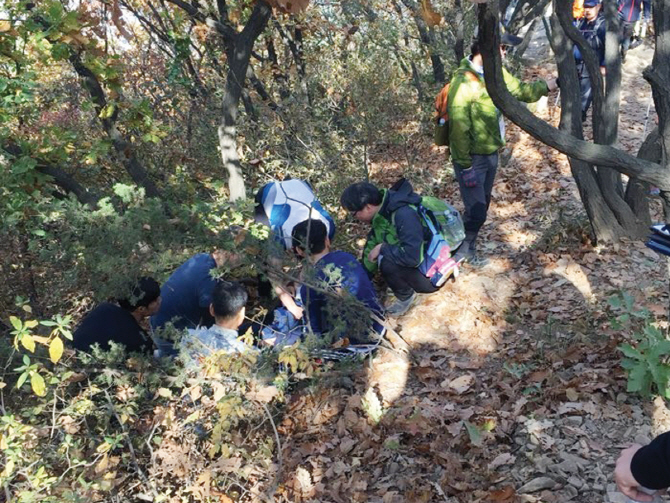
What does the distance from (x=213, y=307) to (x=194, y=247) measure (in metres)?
0.49

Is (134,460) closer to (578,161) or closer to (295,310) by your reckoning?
(295,310)

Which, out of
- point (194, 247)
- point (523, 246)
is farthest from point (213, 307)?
point (523, 246)

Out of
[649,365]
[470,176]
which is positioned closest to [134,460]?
[649,365]

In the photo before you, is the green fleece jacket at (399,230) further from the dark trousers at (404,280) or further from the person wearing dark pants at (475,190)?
the person wearing dark pants at (475,190)

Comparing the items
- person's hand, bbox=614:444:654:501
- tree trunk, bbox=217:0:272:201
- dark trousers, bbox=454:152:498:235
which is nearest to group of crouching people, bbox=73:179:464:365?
dark trousers, bbox=454:152:498:235

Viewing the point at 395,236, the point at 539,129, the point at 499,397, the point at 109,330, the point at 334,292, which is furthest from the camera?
the point at 395,236

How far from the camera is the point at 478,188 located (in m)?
5.79

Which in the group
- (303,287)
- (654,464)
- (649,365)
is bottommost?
(649,365)

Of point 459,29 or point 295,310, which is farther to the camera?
point 459,29

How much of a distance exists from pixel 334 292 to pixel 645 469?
271cm

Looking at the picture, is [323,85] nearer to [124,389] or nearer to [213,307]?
[213,307]

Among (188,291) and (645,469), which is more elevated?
(645,469)

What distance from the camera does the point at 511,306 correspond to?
17.9 ft

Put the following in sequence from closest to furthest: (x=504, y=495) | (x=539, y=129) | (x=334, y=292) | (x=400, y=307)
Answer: (x=539, y=129) < (x=504, y=495) < (x=334, y=292) < (x=400, y=307)
